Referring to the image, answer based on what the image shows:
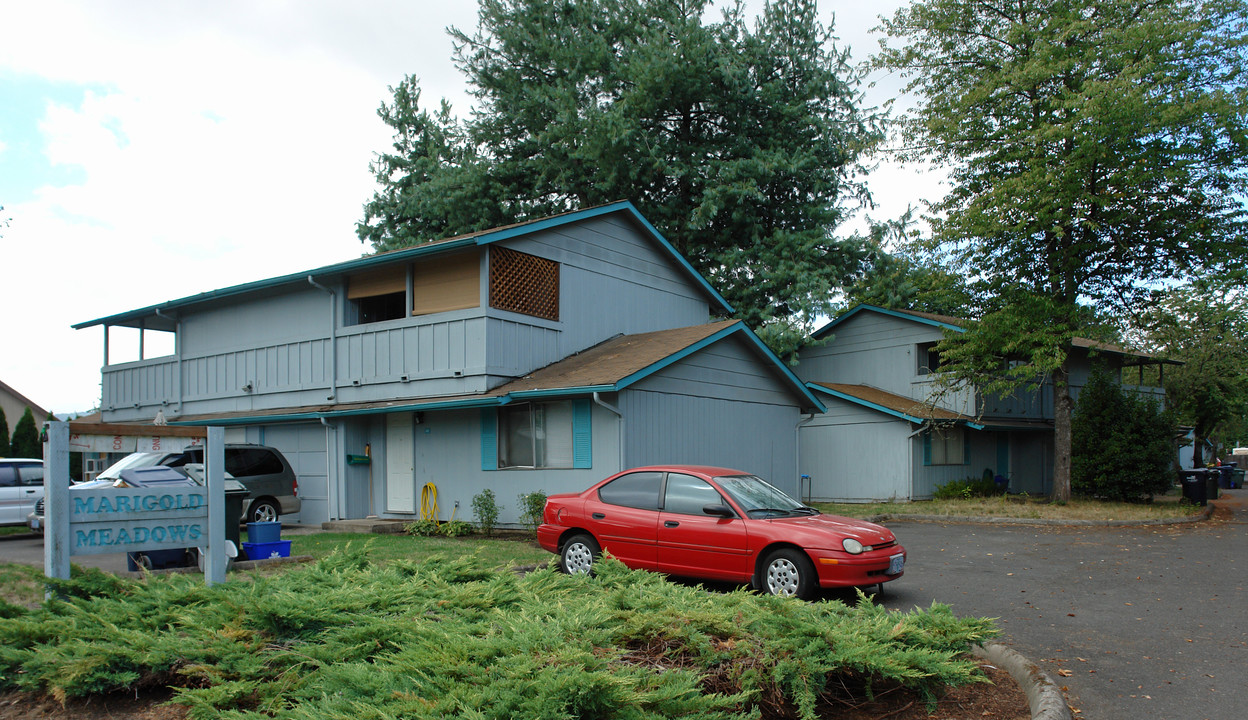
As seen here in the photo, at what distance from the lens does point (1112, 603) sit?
932 cm

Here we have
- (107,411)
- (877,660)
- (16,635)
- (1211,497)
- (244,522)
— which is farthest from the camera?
(1211,497)

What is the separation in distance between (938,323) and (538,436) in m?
14.2

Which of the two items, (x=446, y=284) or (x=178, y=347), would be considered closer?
(x=446, y=284)

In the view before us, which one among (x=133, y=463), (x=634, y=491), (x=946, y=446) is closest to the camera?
(x=634, y=491)

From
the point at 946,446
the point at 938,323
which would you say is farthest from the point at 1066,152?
the point at 946,446

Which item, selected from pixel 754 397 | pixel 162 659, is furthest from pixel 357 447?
pixel 162 659

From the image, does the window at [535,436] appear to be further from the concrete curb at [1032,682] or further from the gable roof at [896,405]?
the gable roof at [896,405]

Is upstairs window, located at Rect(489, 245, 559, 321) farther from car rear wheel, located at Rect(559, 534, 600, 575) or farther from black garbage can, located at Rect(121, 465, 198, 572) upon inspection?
car rear wheel, located at Rect(559, 534, 600, 575)

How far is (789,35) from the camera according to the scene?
94.5ft

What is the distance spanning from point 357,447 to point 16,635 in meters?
13.3

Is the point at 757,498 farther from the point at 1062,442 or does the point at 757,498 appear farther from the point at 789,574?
the point at 1062,442

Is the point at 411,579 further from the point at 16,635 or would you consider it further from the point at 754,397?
the point at 754,397

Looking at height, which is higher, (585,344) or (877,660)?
(585,344)

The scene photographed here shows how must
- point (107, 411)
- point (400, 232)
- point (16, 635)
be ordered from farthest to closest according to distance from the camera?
point (400, 232)
point (107, 411)
point (16, 635)
